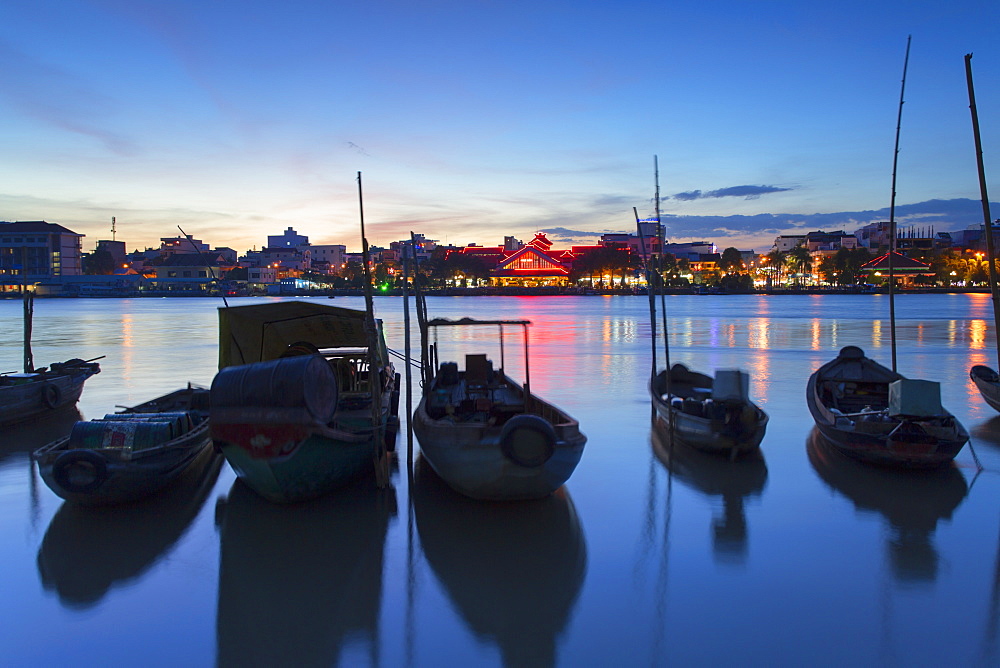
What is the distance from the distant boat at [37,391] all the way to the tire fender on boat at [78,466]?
5.77 meters

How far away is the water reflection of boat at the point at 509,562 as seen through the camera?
5.20 metres

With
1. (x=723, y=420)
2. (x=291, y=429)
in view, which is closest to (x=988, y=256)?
(x=723, y=420)

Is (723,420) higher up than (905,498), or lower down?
higher up

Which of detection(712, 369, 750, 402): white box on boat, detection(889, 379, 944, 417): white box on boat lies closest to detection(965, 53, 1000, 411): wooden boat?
detection(889, 379, 944, 417): white box on boat

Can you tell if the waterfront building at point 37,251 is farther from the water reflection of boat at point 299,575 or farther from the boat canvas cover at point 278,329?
the water reflection of boat at point 299,575

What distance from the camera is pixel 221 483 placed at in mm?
8680

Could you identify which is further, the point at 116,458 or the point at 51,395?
the point at 51,395

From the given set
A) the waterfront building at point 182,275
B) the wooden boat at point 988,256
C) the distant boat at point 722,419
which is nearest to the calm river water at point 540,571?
the distant boat at point 722,419

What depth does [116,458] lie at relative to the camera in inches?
280

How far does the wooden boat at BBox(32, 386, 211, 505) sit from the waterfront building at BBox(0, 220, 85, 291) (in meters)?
118

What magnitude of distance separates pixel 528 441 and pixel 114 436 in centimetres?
455

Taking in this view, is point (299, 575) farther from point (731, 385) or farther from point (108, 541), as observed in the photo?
point (731, 385)

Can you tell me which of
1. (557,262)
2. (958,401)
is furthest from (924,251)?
(958,401)

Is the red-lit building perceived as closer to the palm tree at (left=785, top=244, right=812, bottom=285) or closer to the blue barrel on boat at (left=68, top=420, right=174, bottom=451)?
the palm tree at (left=785, top=244, right=812, bottom=285)
